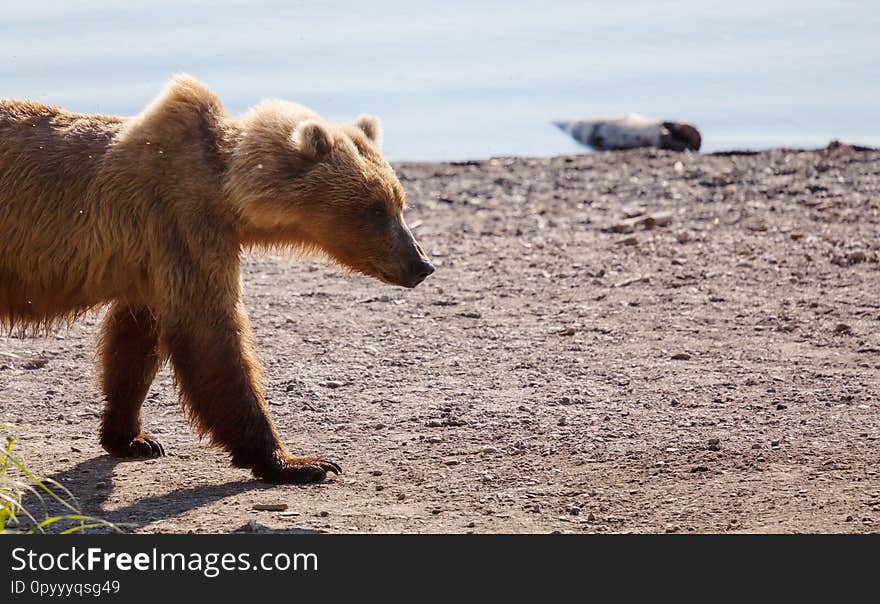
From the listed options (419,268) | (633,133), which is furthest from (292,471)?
(633,133)

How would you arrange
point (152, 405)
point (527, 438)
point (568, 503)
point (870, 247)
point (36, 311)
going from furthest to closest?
1. point (870, 247)
2. point (152, 405)
3. point (527, 438)
4. point (36, 311)
5. point (568, 503)

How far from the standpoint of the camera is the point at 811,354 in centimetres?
706

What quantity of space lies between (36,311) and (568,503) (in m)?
2.38

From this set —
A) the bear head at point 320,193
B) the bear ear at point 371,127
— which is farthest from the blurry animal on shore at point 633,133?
the bear head at point 320,193

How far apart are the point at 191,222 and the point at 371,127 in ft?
3.28

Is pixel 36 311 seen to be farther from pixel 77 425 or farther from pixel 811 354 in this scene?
→ pixel 811 354

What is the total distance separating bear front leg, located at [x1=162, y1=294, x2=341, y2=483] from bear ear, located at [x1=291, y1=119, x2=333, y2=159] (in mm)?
694

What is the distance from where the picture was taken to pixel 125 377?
595 cm

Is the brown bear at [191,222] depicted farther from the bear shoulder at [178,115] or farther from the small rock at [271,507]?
the small rock at [271,507]

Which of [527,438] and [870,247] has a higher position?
[870,247]

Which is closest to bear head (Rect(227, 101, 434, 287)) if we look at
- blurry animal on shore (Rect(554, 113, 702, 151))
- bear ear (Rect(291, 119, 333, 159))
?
bear ear (Rect(291, 119, 333, 159))

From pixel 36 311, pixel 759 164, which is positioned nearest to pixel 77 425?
pixel 36 311

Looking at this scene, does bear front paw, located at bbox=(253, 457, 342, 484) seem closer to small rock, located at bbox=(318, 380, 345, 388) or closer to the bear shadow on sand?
the bear shadow on sand

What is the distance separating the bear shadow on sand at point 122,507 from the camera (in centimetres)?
491
